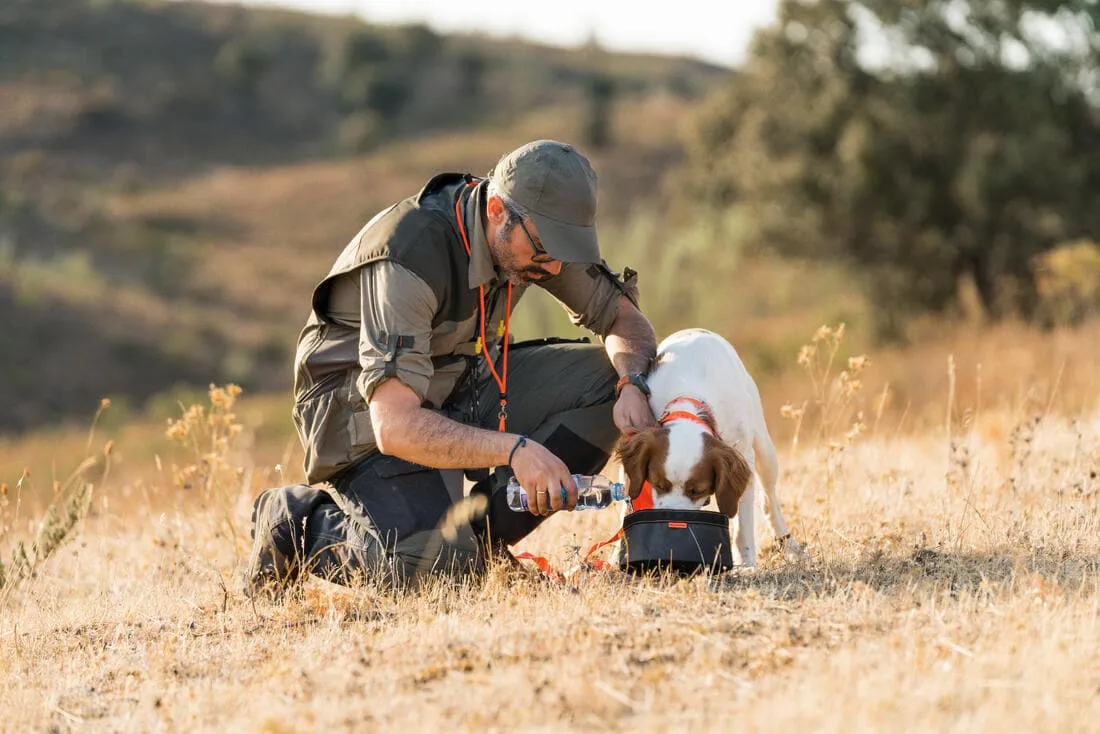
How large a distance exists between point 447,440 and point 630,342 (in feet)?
3.41

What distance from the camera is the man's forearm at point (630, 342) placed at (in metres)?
4.77

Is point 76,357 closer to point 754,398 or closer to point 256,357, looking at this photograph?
point 256,357

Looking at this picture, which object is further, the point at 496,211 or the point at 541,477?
the point at 496,211

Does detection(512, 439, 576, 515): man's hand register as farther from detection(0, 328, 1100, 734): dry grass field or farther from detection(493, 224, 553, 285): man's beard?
detection(493, 224, 553, 285): man's beard

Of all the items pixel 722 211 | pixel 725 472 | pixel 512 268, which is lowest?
pixel 725 472

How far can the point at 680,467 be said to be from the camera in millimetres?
4117

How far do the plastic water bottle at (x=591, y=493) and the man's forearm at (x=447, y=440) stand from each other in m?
0.16

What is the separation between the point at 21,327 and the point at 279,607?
2001 centimetres

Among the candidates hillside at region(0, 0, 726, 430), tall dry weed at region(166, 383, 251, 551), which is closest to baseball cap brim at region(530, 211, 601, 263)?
tall dry weed at region(166, 383, 251, 551)

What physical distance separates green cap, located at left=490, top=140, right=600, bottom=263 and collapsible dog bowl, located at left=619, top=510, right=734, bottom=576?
90 cm

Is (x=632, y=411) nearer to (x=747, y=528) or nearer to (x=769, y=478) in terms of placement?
(x=747, y=528)

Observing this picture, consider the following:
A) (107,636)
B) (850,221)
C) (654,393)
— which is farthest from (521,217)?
(850,221)

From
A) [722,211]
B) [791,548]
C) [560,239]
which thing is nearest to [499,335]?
[560,239]

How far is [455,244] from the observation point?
4.40m
